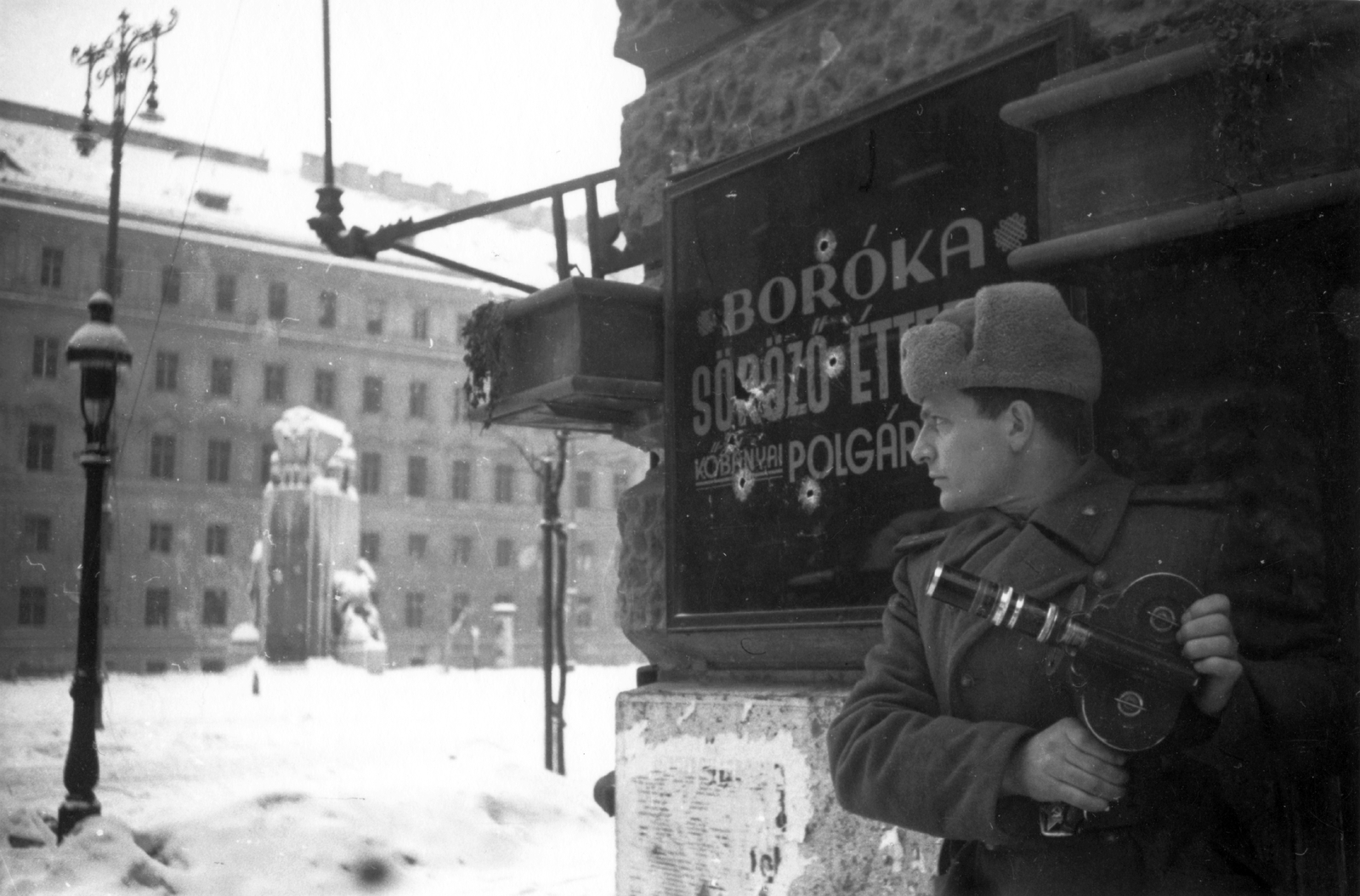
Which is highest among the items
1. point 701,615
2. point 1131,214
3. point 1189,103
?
point 1189,103

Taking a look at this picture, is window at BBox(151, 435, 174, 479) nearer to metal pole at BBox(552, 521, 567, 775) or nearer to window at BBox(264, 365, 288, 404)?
window at BBox(264, 365, 288, 404)

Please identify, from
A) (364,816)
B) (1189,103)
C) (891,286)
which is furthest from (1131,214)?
(364,816)

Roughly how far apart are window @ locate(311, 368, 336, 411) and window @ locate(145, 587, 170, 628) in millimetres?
4507

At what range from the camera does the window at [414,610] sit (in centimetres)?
2245

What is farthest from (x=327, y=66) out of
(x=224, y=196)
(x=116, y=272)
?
(x=224, y=196)

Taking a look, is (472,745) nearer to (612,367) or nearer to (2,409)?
(2,409)

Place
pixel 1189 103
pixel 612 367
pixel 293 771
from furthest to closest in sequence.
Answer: pixel 293 771 → pixel 612 367 → pixel 1189 103

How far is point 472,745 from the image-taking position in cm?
1143

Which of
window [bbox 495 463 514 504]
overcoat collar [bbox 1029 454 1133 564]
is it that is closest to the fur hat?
overcoat collar [bbox 1029 454 1133 564]

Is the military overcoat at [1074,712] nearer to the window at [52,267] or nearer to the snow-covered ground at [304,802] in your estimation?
the snow-covered ground at [304,802]

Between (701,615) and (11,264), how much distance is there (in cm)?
1434

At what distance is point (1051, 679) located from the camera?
136cm

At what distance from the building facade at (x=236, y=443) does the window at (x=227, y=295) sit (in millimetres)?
56

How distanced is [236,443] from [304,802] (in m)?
16.0
